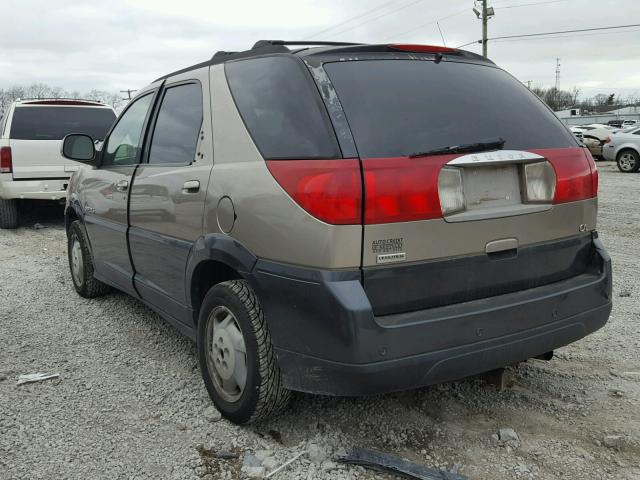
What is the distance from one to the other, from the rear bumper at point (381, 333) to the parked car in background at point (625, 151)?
16976 mm

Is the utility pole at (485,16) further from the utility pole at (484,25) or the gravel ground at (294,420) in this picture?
the gravel ground at (294,420)

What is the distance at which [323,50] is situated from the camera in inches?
110

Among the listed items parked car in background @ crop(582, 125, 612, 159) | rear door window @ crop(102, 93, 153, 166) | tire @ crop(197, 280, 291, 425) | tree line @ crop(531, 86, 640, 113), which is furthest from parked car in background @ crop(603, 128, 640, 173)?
tree line @ crop(531, 86, 640, 113)

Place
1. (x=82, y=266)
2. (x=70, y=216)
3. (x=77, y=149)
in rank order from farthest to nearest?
(x=70, y=216), (x=82, y=266), (x=77, y=149)

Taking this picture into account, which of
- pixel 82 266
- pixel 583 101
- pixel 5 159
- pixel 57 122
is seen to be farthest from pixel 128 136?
pixel 583 101

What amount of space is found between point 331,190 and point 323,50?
81cm

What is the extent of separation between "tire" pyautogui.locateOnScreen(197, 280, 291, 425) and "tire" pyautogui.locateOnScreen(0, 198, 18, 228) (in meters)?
7.24

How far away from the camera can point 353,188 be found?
2.34 metres

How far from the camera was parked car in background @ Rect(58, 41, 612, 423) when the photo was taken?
2.38m

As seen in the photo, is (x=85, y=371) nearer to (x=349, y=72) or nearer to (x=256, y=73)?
(x=256, y=73)

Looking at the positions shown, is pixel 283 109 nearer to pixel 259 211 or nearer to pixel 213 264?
pixel 259 211

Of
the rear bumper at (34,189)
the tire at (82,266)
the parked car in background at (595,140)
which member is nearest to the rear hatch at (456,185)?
the tire at (82,266)

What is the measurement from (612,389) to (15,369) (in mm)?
3534

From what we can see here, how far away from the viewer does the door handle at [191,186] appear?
3104 millimetres
